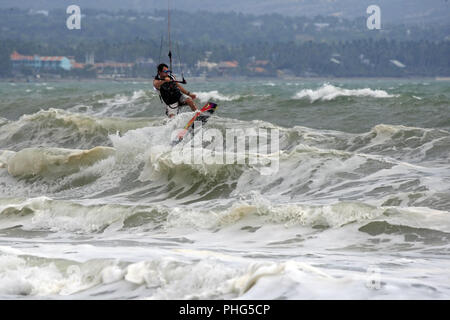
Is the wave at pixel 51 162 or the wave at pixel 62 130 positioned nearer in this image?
the wave at pixel 51 162

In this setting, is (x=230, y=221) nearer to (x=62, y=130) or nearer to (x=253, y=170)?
(x=253, y=170)

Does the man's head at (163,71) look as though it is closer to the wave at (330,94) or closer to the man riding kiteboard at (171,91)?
the man riding kiteboard at (171,91)

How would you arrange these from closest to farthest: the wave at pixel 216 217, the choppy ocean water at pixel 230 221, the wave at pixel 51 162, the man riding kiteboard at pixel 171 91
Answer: the choppy ocean water at pixel 230 221
the wave at pixel 216 217
the man riding kiteboard at pixel 171 91
the wave at pixel 51 162

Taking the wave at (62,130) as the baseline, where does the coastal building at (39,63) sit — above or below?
above

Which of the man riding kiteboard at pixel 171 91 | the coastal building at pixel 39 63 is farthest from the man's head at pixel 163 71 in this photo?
the coastal building at pixel 39 63

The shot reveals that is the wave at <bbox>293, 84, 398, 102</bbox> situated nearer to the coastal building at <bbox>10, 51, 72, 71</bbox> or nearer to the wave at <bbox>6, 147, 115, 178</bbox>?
the wave at <bbox>6, 147, 115, 178</bbox>

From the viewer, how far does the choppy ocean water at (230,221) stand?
6.79m

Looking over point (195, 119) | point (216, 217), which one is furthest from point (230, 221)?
point (195, 119)

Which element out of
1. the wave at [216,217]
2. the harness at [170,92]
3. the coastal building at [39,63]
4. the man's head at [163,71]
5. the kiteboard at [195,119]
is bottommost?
the wave at [216,217]

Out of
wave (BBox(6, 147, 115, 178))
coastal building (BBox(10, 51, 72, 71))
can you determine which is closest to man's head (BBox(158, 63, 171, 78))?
wave (BBox(6, 147, 115, 178))

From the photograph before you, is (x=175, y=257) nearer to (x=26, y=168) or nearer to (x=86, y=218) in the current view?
(x=86, y=218)

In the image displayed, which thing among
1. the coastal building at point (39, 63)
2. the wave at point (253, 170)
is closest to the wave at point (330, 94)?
the wave at point (253, 170)

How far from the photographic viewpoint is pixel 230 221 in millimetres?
10227

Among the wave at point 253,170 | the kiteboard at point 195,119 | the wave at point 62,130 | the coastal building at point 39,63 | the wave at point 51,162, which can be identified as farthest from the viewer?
the coastal building at point 39,63
